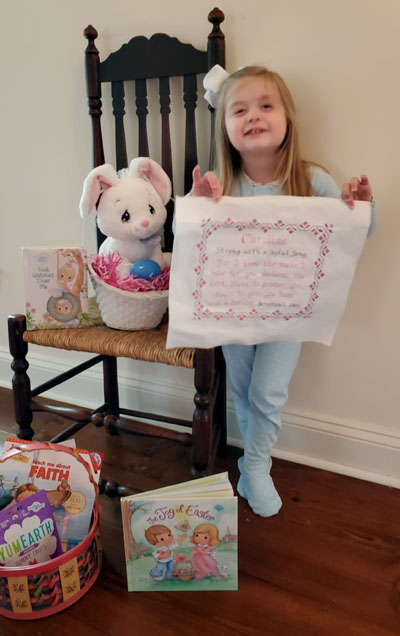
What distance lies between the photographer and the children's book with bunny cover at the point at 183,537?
74 centimetres

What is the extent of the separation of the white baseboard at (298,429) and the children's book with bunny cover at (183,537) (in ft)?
1.37

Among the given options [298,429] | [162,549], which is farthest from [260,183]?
[162,549]

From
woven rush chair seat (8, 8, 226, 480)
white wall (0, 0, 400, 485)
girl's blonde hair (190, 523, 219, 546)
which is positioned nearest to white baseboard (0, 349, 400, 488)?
white wall (0, 0, 400, 485)

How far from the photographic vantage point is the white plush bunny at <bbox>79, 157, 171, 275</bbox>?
36.5 inches

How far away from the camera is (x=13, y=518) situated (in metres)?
0.73

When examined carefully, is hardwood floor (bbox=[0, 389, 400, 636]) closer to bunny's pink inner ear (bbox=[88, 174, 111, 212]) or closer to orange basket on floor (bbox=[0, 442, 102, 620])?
orange basket on floor (bbox=[0, 442, 102, 620])

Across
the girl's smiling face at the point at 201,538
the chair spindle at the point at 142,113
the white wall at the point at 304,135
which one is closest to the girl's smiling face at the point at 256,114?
the white wall at the point at 304,135

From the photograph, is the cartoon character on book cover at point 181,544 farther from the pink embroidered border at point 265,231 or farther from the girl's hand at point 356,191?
the girl's hand at point 356,191

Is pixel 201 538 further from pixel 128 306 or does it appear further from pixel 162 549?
pixel 128 306

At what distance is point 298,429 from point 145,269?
55cm

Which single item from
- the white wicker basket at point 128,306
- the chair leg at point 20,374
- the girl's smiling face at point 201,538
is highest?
the white wicker basket at point 128,306

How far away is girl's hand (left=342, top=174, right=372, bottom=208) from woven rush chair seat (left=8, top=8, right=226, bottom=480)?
348mm

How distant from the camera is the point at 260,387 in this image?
0.96 metres

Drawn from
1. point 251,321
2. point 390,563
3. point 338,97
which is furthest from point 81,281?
point 390,563
